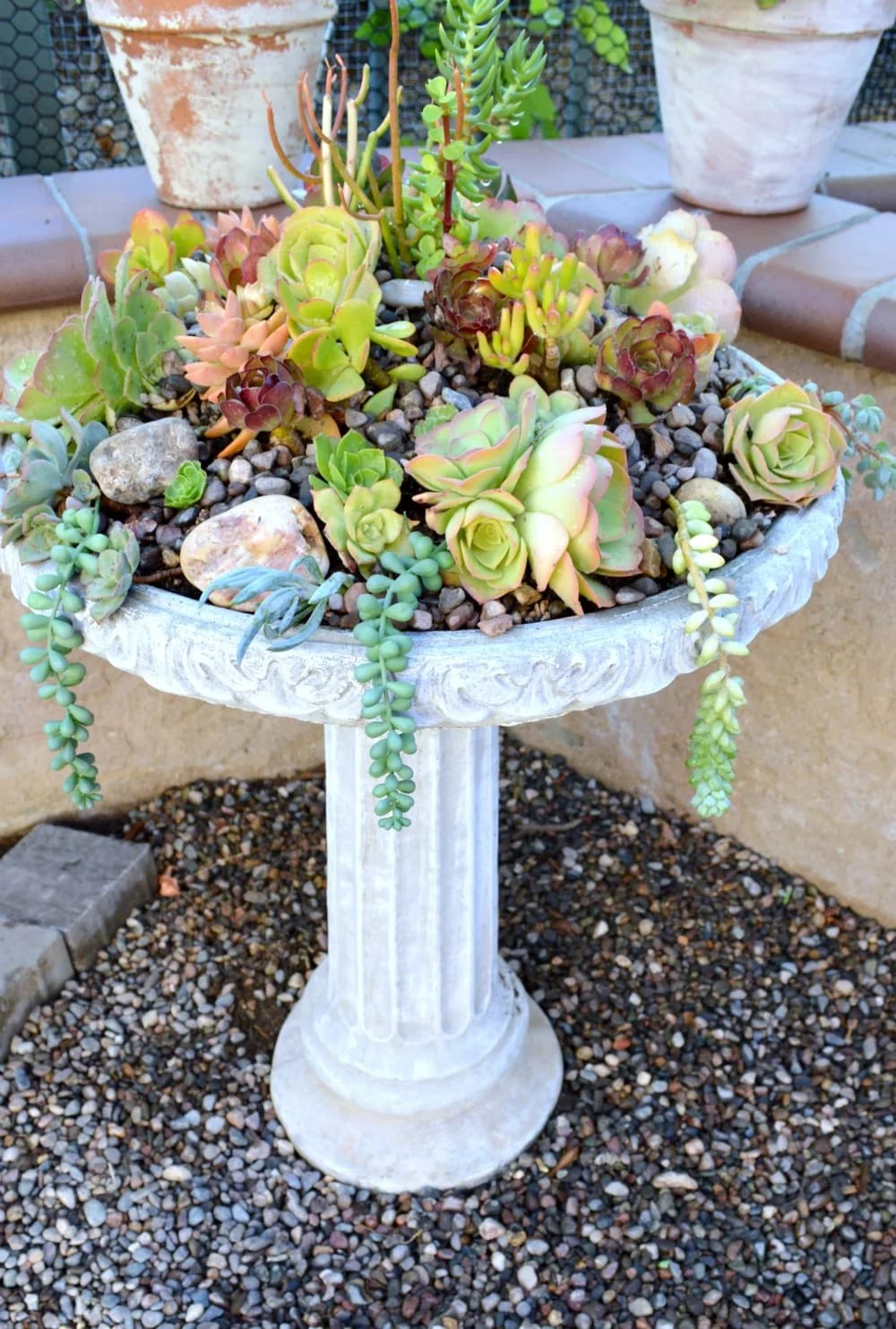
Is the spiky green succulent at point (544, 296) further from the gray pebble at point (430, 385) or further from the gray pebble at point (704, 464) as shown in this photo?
the gray pebble at point (704, 464)

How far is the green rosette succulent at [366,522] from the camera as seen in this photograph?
101 cm

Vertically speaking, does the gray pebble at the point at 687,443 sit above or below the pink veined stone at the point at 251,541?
above

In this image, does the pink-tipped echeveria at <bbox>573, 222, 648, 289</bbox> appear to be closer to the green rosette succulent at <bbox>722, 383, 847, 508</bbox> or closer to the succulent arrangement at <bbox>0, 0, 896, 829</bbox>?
the succulent arrangement at <bbox>0, 0, 896, 829</bbox>

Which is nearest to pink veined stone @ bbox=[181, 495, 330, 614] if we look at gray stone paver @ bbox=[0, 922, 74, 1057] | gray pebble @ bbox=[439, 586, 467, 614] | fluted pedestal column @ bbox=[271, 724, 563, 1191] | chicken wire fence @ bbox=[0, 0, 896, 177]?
gray pebble @ bbox=[439, 586, 467, 614]

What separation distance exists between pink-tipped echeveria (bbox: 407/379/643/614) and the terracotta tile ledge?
781mm

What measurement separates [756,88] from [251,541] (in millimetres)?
1136

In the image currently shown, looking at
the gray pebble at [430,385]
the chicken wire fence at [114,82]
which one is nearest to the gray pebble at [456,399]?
the gray pebble at [430,385]

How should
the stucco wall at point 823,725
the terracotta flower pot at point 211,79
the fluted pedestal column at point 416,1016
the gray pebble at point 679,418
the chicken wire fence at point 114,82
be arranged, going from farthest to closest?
1. the chicken wire fence at point 114,82
2. the stucco wall at point 823,725
3. the terracotta flower pot at point 211,79
4. the fluted pedestal column at point 416,1016
5. the gray pebble at point 679,418

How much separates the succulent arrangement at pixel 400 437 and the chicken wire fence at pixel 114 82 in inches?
38.3

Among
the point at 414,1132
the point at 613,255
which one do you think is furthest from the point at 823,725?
the point at 613,255

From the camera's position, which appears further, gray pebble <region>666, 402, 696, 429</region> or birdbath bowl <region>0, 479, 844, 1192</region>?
gray pebble <region>666, 402, 696, 429</region>

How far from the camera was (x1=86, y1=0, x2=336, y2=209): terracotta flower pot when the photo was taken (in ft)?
5.22

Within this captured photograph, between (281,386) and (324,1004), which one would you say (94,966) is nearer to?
(324,1004)

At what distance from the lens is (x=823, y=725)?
79.1 inches
